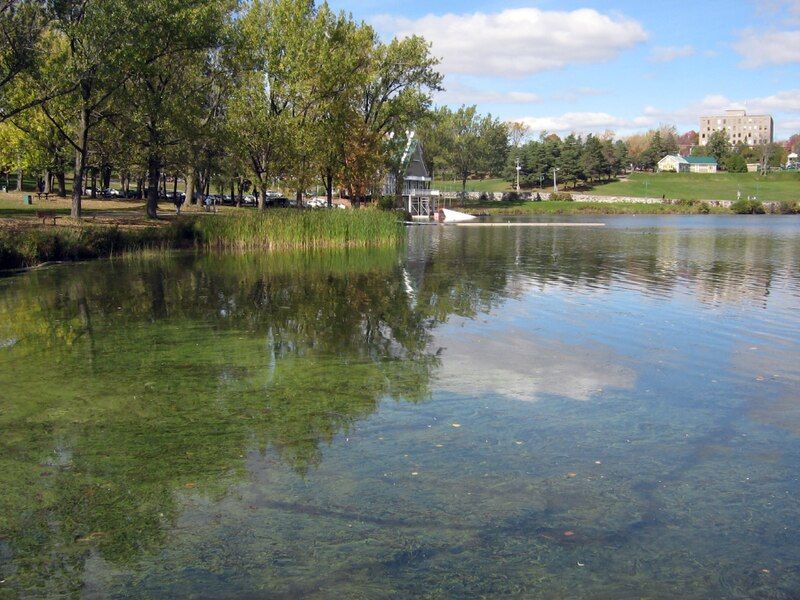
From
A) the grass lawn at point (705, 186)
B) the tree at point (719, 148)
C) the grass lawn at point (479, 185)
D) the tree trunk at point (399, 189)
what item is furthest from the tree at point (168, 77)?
the tree at point (719, 148)

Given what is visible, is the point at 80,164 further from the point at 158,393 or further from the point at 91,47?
the point at 158,393

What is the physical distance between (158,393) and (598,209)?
297 ft

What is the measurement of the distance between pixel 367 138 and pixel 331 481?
1813 inches

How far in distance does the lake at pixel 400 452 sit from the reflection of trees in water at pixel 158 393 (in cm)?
4

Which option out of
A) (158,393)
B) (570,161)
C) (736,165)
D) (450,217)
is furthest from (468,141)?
(158,393)

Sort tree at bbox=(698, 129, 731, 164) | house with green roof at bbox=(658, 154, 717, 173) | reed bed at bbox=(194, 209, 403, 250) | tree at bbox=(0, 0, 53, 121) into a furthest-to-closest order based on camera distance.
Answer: tree at bbox=(698, 129, 731, 164) < house with green roof at bbox=(658, 154, 717, 173) < reed bed at bbox=(194, 209, 403, 250) < tree at bbox=(0, 0, 53, 121)

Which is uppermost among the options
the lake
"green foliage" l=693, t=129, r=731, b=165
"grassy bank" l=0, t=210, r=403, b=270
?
"green foliage" l=693, t=129, r=731, b=165

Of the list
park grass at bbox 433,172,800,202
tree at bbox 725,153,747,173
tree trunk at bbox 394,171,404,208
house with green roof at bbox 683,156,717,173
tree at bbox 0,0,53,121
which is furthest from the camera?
house with green roof at bbox 683,156,717,173

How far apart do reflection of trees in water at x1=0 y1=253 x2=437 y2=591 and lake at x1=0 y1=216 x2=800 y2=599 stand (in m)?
0.04

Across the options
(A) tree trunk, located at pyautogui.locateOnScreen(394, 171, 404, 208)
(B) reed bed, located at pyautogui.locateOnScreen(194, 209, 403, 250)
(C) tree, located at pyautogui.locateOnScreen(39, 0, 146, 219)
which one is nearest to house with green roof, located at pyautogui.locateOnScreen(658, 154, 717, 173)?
(A) tree trunk, located at pyautogui.locateOnScreen(394, 171, 404, 208)

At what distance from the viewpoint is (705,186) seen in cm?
12025

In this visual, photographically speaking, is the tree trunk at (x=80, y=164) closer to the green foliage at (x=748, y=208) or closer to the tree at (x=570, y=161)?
the green foliage at (x=748, y=208)

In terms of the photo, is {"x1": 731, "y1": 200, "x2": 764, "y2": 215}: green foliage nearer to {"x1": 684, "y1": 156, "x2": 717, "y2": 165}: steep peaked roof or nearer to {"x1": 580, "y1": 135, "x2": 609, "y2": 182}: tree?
{"x1": 580, "y1": 135, "x2": 609, "y2": 182}: tree

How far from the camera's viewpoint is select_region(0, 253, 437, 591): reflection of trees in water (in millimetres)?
5996
